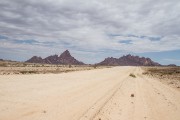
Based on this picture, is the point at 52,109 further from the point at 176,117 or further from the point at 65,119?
the point at 176,117

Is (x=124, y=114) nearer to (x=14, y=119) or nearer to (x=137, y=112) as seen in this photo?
(x=137, y=112)

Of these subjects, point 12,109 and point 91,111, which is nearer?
point 12,109

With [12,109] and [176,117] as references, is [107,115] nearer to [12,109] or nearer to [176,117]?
[176,117]

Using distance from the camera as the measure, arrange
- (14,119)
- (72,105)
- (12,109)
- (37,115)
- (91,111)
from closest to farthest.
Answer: (14,119) < (37,115) < (12,109) < (91,111) < (72,105)

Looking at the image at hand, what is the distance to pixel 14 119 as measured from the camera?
861 centimetres

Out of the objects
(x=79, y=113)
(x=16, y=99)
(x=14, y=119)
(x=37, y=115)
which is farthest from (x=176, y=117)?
(x=16, y=99)

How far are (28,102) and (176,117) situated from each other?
673cm

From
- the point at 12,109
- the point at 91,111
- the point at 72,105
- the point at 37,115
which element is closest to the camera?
the point at 37,115

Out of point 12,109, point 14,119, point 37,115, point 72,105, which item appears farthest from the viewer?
point 72,105

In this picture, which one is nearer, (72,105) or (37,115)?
(37,115)

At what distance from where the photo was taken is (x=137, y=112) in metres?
11.4

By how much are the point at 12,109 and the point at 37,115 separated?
137 centimetres

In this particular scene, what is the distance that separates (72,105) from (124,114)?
2.54 m

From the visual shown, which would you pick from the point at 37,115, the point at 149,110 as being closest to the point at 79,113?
the point at 37,115
